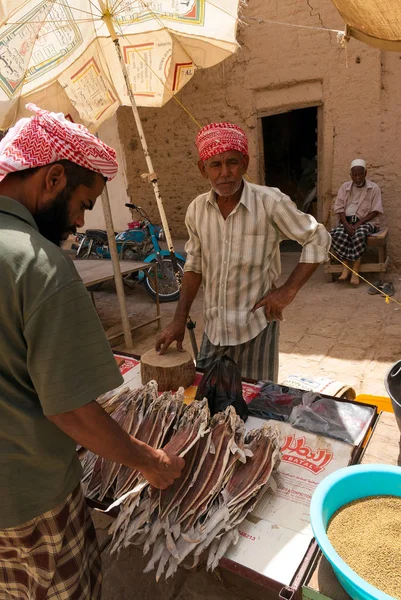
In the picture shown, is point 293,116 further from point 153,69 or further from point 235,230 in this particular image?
point 235,230

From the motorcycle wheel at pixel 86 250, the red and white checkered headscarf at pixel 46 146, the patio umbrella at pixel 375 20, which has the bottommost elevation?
the motorcycle wheel at pixel 86 250

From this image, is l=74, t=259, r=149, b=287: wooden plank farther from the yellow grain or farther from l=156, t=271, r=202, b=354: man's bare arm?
the yellow grain

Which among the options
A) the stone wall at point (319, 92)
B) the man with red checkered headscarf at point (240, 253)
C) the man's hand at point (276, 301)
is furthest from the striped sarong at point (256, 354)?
the stone wall at point (319, 92)

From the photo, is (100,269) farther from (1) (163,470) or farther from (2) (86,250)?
(1) (163,470)

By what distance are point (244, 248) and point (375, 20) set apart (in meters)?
1.26

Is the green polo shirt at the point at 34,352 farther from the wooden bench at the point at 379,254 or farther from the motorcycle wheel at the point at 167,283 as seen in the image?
the wooden bench at the point at 379,254

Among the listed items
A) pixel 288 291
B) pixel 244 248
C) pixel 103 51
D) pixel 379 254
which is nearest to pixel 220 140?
pixel 244 248

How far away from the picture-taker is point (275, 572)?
108 cm

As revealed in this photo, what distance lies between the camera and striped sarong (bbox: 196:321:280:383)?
88.4 inches

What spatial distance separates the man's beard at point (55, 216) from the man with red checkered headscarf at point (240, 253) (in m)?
1.07

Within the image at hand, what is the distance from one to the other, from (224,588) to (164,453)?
3.76 feet

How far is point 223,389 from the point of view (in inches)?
66.7

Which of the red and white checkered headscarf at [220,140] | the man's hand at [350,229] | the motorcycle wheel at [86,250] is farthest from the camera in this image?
the motorcycle wheel at [86,250]

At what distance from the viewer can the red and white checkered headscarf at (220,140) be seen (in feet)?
6.46
